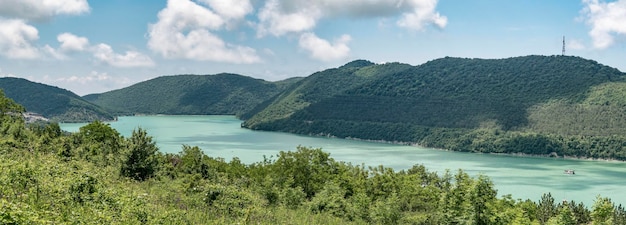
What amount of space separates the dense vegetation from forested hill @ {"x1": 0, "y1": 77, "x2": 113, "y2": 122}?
14832cm

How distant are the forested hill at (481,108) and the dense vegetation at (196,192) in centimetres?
7702

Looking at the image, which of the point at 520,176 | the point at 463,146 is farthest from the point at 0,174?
the point at 463,146

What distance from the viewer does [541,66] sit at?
164250mm

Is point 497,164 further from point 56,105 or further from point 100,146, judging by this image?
point 56,105

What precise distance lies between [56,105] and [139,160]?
185984 millimetres

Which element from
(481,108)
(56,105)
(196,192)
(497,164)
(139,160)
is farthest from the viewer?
(56,105)

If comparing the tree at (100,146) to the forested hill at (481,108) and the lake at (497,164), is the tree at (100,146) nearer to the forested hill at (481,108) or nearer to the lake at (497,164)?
the lake at (497,164)

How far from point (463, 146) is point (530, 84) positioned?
50994mm

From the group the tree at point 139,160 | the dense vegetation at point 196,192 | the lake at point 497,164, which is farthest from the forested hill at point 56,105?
the tree at point 139,160

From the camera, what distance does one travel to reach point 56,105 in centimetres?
18238

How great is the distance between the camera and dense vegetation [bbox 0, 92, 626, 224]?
9.64 m

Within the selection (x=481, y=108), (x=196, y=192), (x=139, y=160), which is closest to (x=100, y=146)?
(x=139, y=160)

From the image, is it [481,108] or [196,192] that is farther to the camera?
[481,108]

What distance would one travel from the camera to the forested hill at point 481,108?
11012 centimetres
